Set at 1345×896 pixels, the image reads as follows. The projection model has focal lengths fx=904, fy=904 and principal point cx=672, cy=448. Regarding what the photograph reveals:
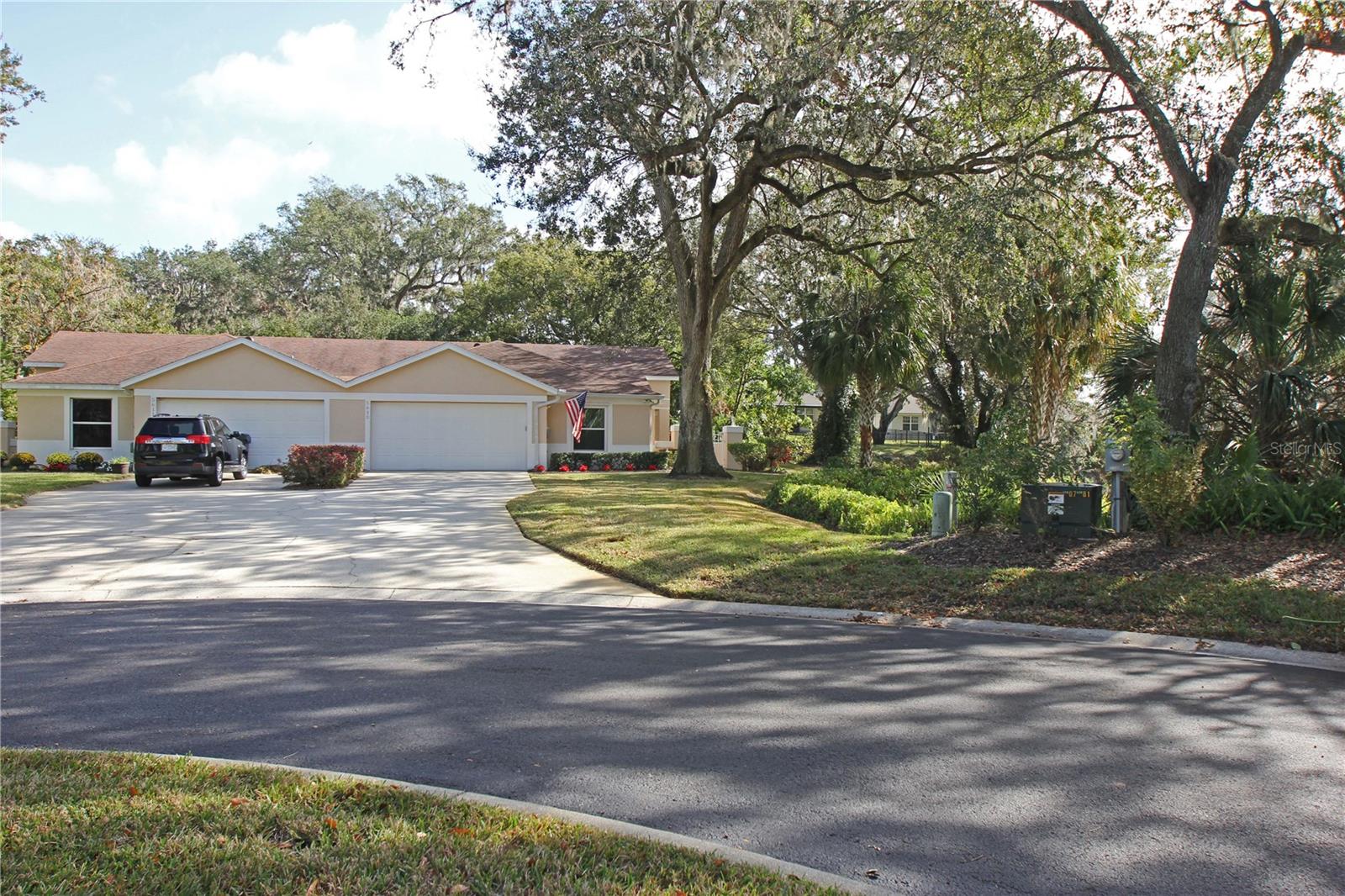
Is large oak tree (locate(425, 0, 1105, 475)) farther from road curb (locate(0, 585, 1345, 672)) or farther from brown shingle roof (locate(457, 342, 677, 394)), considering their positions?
brown shingle roof (locate(457, 342, 677, 394))

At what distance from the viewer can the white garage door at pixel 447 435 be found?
96.5 ft

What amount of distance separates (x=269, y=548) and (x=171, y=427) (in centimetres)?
1120

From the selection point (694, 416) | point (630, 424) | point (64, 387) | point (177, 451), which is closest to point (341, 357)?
point (64, 387)

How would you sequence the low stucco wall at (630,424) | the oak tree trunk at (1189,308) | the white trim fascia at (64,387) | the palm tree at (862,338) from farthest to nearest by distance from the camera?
the low stucco wall at (630,424)
the white trim fascia at (64,387)
the palm tree at (862,338)
the oak tree trunk at (1189,308)

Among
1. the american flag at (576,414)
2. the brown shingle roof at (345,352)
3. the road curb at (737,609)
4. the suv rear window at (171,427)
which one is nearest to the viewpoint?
the road curb at (737,609)

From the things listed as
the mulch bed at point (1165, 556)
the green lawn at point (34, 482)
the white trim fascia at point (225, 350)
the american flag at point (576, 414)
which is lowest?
the mulch bed at point (1165, 556)

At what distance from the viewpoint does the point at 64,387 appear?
2786 cm

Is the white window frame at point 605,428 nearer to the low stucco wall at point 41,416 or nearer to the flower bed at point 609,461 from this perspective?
the flower bed at point 609,461

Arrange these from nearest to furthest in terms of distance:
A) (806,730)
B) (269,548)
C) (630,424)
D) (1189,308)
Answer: (806,730), (1189,308), (269,548), (630,424)

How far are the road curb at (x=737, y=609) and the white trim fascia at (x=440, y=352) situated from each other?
19.6m

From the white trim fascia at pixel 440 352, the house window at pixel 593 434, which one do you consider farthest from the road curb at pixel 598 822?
the house window at pixel 593 434

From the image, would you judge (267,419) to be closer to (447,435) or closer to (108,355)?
(447,435)

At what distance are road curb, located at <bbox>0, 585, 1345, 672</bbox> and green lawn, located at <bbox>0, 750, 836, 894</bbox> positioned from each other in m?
5.26

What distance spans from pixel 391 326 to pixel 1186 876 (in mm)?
46740
